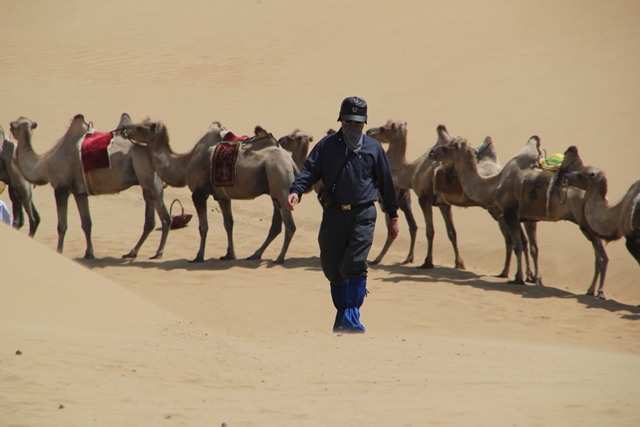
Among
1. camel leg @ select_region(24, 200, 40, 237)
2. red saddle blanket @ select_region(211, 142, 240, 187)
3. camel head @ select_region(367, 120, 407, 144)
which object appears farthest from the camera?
camel leg @ select_region(24, 200, 40, 237)

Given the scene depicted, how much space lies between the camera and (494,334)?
30.9 feet

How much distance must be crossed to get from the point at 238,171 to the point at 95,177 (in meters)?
2.26

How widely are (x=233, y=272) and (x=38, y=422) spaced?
27.3ft

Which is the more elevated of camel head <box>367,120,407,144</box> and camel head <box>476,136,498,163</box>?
camel head <box>367,120,407,144</box>

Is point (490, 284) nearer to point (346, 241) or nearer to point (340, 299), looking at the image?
point (340, 299)

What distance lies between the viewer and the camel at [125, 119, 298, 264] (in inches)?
516

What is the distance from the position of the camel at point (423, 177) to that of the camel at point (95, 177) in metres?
3.62

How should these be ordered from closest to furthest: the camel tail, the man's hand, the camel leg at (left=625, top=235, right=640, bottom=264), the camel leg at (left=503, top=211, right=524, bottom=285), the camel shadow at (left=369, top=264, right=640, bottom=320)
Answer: the man's hand
the camel tail
the camel leg at (left=625, top=235, right=640, bottom=264)
the camel shadow at (left=369, top=264, right=640, bottom=320)
the camel leg at (left=503, top=211, right=524, bottom=285)

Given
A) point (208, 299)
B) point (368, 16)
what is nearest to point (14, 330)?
point (208, 299)

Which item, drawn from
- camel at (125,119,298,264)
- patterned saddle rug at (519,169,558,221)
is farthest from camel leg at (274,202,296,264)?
patterned saddle rug at (519,169,558,221)

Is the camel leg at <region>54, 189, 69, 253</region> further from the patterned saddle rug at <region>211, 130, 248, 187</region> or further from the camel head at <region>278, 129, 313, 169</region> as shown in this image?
the camel head at <region>278, 129, 313, 169</region>

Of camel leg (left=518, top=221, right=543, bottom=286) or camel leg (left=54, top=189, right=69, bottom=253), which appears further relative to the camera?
camel leg (left=54, top=189, right=69, bottom=253)

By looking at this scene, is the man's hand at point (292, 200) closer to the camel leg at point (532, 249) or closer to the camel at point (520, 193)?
the camel at point (520, 193)

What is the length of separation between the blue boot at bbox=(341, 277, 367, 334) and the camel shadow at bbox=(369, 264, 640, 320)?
14.8ft
